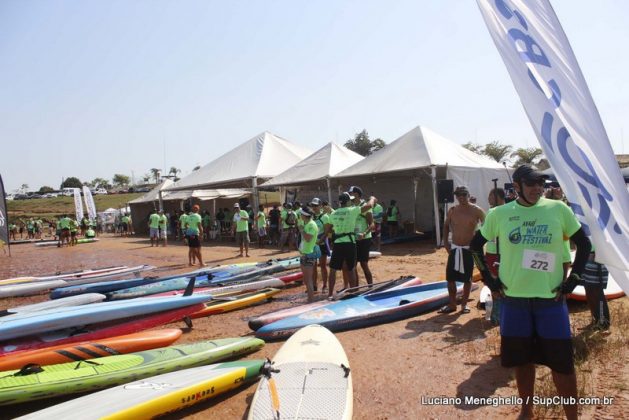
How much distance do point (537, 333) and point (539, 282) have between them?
0.34 meters

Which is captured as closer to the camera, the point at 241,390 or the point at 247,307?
the point at 241,390

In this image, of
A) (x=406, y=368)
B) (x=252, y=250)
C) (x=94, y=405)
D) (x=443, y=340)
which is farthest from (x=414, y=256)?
(x=94, y=405)

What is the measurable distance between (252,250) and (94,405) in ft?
42.7

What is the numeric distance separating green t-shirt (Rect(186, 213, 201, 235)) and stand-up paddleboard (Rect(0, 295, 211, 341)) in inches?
213

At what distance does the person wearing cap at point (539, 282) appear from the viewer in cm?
281

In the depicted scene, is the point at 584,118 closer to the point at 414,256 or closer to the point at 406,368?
the point at 406,368

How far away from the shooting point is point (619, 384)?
12.4 feet

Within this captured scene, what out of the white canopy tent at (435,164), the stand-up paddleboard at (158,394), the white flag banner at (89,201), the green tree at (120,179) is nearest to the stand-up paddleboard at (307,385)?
the stand-up paddleboard at (158,394)

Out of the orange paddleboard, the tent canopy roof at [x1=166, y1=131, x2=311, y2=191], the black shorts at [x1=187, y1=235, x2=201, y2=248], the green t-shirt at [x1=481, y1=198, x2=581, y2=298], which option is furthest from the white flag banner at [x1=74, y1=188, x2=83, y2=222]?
the green t-shirt at [x1=481, y1=198, x2=581, y2=298]

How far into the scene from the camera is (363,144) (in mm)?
49125

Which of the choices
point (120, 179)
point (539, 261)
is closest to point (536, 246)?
point (539, 261)

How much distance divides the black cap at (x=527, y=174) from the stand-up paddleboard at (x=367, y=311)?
11.5 feet

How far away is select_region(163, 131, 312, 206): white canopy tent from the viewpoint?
2117 cm

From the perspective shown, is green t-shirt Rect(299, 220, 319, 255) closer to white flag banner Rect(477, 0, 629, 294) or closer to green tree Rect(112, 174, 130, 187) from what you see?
white flag banner Rect(477, 0, 629, 294)
